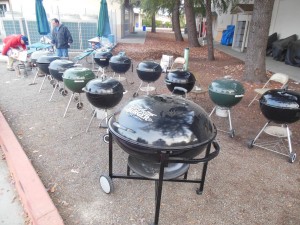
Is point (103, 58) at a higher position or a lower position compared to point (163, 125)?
lower

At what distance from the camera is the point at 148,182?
10.2 ft

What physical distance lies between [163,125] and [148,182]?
4.30 feet

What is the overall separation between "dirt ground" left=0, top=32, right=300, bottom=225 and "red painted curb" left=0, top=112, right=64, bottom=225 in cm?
14

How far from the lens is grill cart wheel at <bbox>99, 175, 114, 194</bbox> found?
9.14ft

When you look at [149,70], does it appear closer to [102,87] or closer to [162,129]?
[102,87]

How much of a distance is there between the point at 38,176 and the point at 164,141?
78.2 inches

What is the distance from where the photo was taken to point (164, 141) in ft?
6.71

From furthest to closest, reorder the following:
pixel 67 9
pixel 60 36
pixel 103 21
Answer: pixel 67 9 < pixel 103 21 < pixel 60 36

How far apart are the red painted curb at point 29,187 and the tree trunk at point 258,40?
715cm

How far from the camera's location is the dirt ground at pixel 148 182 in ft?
8.50

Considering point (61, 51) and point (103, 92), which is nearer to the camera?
point (103, 92)

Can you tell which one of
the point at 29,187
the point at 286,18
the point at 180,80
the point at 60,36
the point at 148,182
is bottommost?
the point at 148,182

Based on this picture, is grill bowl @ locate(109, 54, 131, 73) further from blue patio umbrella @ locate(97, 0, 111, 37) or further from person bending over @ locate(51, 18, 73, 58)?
blue patio umbrella @ locate(97, 0, 111, 37)

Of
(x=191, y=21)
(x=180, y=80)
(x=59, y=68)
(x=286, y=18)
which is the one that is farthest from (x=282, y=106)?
(x=191, y=21)
